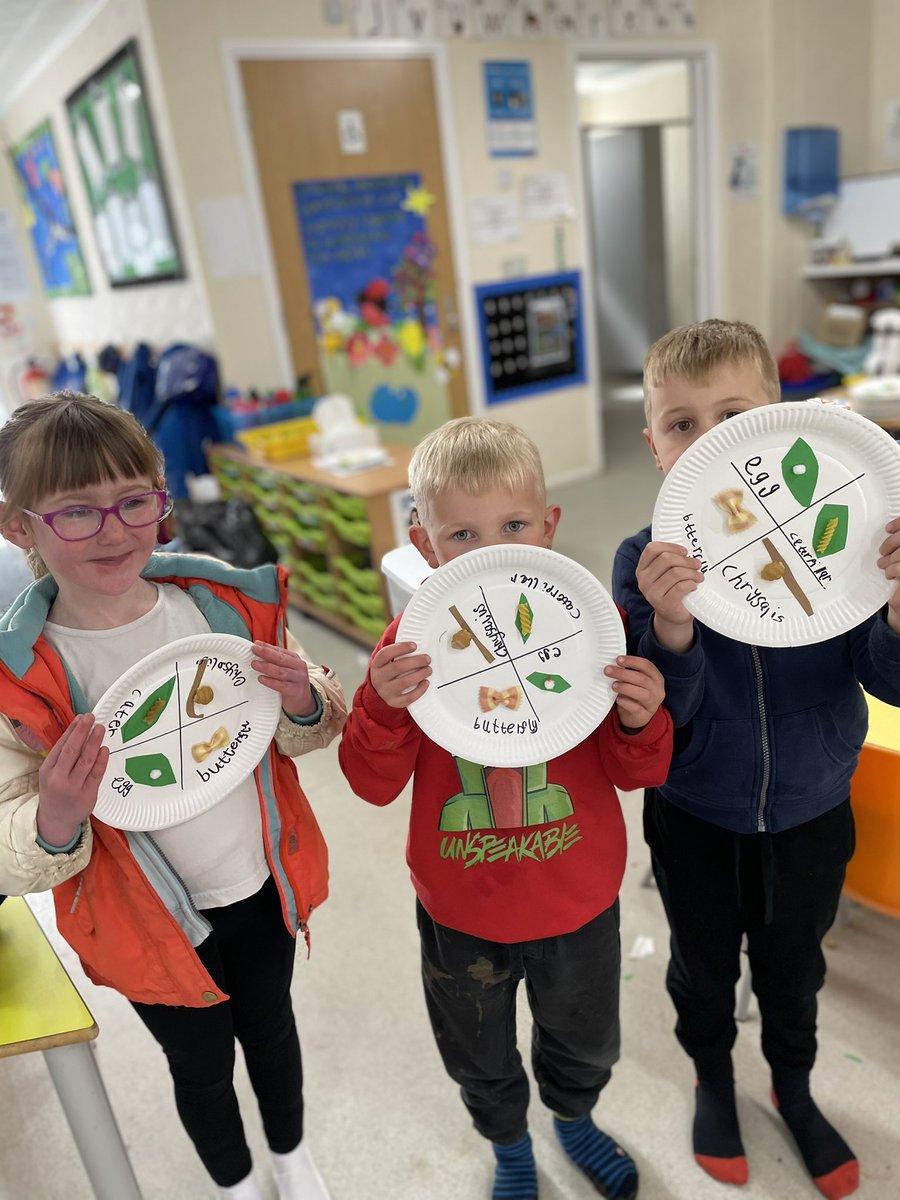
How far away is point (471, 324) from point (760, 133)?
7.26ft

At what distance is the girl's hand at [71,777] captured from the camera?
0.91 m

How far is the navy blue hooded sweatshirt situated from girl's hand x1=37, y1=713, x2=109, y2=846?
0.64 meters

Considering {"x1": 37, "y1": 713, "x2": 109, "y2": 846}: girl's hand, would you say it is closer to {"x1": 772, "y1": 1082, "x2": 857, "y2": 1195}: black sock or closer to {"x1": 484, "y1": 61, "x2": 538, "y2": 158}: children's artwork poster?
{"x1": 772, "y1": 1082, "x2": 857, "y2": 1195}: black sock

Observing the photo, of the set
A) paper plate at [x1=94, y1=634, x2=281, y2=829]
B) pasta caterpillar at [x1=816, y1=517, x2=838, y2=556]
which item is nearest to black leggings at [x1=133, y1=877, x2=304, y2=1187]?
paper plate at [x1=94, y1=634, x2=281, y2=829]

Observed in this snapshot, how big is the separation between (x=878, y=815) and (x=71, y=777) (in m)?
1.24

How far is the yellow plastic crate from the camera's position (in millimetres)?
3674

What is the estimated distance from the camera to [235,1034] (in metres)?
1.26

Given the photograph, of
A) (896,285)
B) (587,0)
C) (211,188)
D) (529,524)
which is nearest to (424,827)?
(529,524)

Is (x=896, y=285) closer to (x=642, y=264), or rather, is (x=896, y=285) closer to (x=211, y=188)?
(x=642, y=264)

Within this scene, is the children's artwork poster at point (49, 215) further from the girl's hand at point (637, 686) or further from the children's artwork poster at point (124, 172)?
the girl's hand at point (637, 686)

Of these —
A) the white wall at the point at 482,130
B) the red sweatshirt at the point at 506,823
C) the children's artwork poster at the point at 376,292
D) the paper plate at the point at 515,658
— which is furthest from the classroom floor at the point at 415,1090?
the white wall at the point at 482,130

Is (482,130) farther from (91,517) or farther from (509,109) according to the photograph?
(91,517)

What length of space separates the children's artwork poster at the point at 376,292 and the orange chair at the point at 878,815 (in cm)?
327

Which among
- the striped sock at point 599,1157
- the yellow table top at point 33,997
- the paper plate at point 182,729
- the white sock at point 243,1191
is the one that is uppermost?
the paper plate at point 182,729
